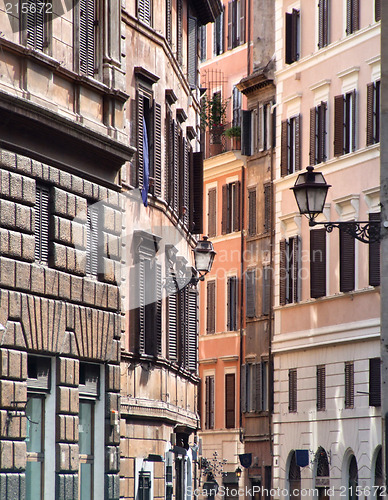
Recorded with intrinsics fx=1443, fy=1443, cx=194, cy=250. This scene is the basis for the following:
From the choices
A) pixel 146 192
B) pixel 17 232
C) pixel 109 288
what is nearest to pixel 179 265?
pixel 146 192

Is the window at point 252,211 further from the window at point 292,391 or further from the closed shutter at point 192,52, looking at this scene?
the closed shutter at point 192,52

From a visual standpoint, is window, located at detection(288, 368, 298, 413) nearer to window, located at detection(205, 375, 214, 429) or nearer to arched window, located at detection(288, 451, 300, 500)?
arched window, located at detection(288, 451, 300, 500)

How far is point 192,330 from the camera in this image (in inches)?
1396

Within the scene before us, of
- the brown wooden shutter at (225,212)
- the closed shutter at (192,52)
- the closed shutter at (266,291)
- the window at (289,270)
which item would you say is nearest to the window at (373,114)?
the window at (289,270)

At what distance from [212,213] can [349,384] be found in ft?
52.2

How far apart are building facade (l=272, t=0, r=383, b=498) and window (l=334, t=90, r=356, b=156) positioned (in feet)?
0.10

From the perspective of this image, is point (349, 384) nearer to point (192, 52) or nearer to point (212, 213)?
point (192, 52)

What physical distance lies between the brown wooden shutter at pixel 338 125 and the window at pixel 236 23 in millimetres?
12489

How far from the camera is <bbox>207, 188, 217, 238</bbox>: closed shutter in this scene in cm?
5688

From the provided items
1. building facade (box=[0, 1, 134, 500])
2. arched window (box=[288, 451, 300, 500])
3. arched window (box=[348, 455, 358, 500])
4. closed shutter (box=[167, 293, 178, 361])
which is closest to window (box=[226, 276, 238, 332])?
arched window (box=[288, 451, 300, 500])

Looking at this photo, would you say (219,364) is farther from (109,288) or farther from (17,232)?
(17,232)

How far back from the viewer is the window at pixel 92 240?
22062 mm

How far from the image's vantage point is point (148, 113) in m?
27.2

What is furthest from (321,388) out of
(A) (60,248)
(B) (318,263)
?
(A) (60,248)
